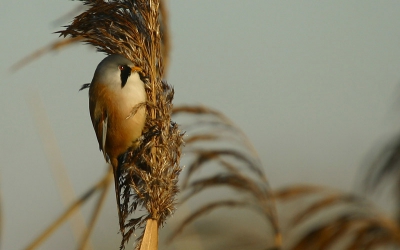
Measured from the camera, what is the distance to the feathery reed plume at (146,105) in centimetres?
226

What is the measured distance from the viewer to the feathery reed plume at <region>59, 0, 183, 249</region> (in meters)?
2.26

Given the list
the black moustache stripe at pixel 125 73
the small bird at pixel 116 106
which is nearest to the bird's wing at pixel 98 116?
the small bird at pixel 116 106

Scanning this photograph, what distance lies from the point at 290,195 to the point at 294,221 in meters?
0.09

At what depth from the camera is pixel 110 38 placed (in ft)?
7.79

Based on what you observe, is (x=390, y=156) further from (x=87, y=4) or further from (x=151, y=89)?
(x=87, y=4)

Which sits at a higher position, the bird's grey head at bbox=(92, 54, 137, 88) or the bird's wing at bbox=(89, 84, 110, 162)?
Answer: the bird's grey head at bbox=(92, 54, 137, 88)

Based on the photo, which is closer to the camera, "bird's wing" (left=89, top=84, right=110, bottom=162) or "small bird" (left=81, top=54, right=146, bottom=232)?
"small bird" (left=81, top=54, right=146, bottom=232)

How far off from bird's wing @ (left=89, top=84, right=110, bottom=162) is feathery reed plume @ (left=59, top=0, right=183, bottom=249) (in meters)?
0.32

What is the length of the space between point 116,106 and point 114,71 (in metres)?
0.20

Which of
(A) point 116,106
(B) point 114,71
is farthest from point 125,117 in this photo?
(B) point 114,71

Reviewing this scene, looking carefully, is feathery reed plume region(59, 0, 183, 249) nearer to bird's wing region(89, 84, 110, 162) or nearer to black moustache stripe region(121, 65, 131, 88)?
black moustache stripe region(121, 65, 131, 88)

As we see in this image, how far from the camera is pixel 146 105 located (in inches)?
95.6

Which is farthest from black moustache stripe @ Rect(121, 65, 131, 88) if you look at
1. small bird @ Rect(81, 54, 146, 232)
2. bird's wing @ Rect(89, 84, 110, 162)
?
bird's wing @ Rect(89, 84, 110, 162)

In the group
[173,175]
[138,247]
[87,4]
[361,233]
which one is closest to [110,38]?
[87,4]
